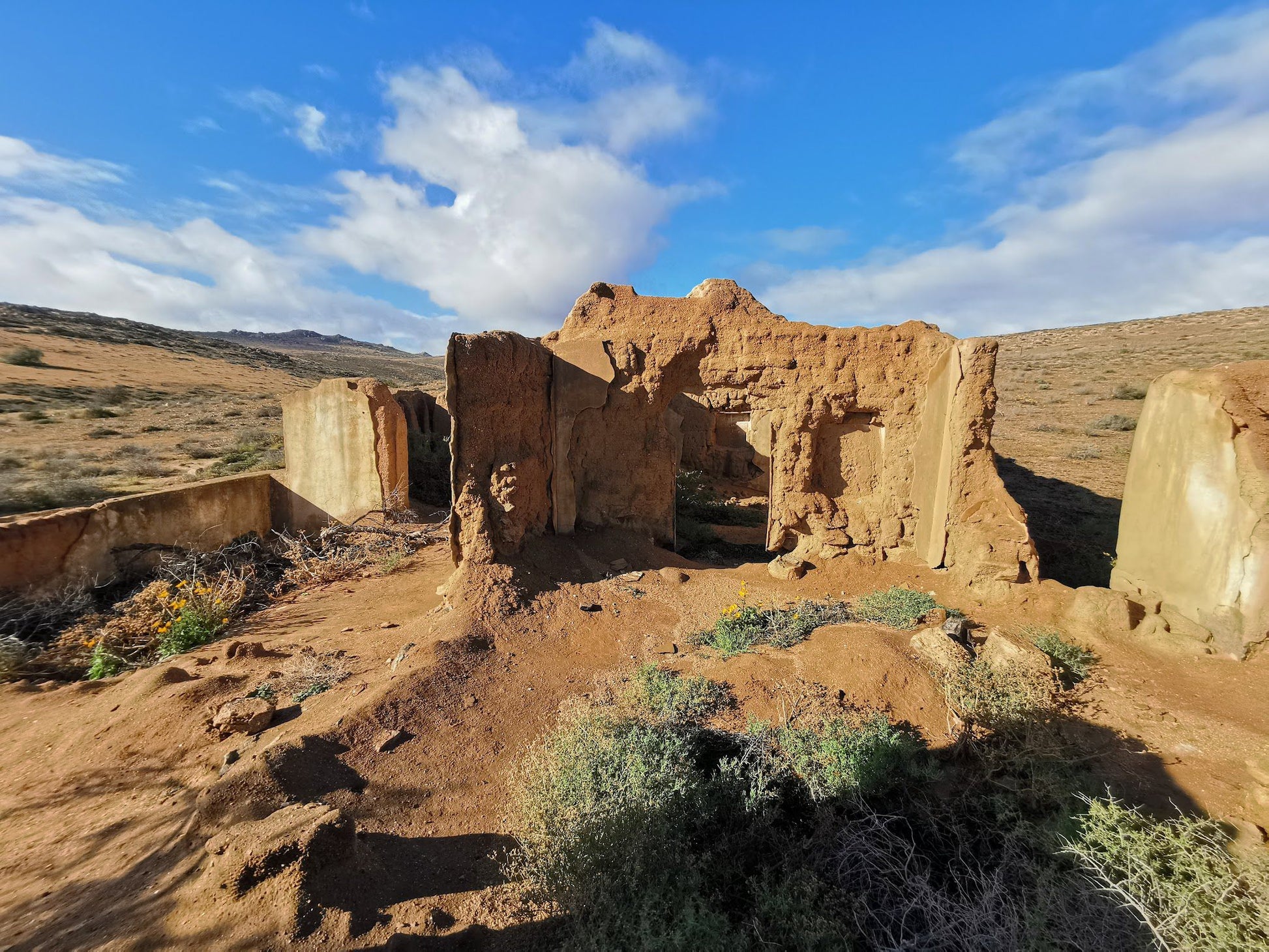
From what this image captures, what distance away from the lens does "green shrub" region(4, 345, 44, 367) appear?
978 inches

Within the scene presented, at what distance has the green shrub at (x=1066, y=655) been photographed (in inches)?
181

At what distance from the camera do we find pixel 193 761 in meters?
3.67

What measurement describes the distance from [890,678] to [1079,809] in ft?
4.40

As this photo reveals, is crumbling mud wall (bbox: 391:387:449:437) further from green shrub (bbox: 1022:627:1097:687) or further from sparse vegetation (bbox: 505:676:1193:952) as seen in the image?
green shrub (bbox: 1022:627:1097:687)

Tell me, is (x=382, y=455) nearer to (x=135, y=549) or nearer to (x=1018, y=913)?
(x=135, y=549)

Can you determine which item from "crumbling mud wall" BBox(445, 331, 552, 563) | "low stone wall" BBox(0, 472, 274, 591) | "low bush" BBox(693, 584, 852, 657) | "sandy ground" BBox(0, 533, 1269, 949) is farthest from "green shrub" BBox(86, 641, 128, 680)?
"low bush" BBox(693, 584, 852, 657)

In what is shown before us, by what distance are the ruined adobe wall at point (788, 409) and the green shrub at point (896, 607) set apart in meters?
1.05

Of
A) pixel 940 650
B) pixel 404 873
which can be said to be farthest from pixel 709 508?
pixel 404 873

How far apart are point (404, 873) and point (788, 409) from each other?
623 centimetres

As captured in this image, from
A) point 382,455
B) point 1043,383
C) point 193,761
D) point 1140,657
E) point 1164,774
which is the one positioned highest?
point 1043,383

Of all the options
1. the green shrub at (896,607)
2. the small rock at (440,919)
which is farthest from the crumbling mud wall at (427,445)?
the small rock at (440,919)

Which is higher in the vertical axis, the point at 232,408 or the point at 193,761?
the point at 232,408

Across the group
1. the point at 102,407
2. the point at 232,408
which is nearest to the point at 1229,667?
the point at 232,408

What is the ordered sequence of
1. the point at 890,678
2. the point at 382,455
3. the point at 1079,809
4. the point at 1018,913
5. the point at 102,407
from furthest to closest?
the point at 102,407, the point at 382,455, the point at 890,678, the point at 1079,809, the point at 1018,913
